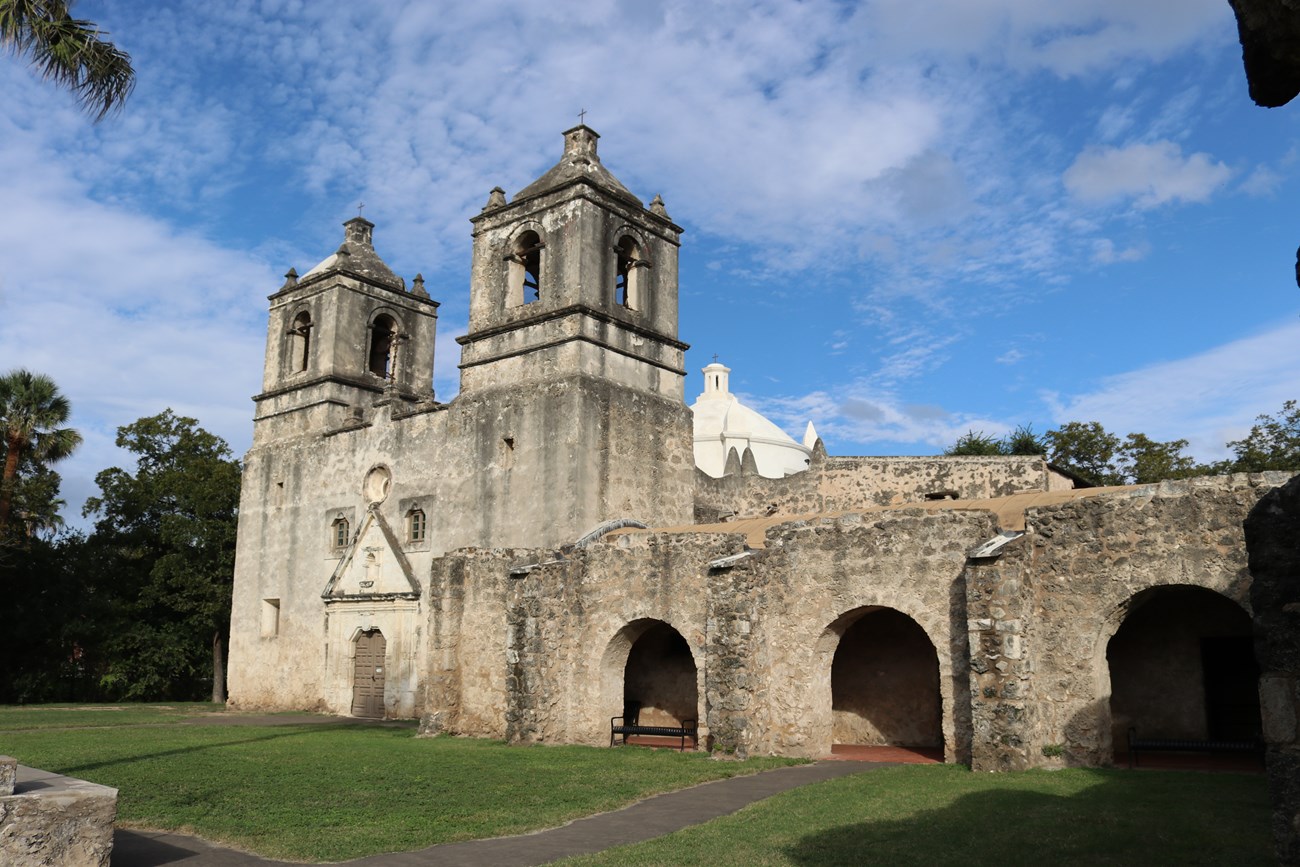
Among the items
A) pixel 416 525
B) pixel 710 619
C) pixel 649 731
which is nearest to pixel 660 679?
pixel 649 731

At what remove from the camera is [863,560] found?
14.1 meters

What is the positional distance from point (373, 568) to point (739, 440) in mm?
23505

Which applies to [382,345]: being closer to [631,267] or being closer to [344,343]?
[344,343]

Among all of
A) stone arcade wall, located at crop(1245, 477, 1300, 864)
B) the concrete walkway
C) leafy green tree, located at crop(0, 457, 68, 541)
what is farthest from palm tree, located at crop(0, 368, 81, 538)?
stone arcade wall, located at crop(1245, 477, 1300, 864)

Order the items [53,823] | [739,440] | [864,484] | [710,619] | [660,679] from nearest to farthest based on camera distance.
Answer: [53,823], [710,619], [660,679], [864,484], [739,440]

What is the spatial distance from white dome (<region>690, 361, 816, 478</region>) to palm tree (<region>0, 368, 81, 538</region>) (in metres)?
24.0

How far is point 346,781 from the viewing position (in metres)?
11.9

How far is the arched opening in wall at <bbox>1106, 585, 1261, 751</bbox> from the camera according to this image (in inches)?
526

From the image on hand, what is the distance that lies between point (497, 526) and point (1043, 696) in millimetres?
13237

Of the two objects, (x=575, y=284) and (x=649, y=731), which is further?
(x=575, y=284)

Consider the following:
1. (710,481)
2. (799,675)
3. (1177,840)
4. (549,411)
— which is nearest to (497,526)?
(549,411)

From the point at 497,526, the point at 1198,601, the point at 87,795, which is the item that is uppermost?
the point at 497,526

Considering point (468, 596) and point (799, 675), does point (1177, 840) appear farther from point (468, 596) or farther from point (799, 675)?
point (468, 596)

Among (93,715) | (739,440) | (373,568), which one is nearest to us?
(93,715)
